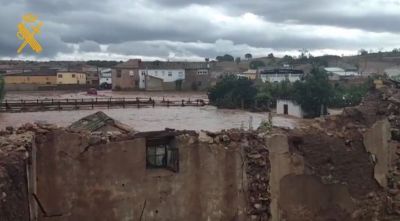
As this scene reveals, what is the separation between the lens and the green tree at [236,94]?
172 ft

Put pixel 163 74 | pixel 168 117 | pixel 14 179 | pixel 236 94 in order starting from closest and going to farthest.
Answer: pixel 14 179 < pixel 168 117 < pixel 236 94 < pixel 163 74

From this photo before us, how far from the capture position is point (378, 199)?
8703 mm

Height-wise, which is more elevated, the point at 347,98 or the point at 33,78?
the point at 33,78

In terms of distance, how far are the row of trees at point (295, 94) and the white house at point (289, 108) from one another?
19.8 inches

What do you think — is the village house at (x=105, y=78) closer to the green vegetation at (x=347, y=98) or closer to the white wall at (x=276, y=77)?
the white wall at (x=276, y=77)

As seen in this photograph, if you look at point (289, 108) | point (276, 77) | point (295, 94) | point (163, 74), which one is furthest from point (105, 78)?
point (295, 94)

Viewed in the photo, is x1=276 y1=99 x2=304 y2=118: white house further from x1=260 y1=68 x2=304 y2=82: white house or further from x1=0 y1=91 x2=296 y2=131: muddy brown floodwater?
x1=260 y1=68 x2=304 y2=82: white house

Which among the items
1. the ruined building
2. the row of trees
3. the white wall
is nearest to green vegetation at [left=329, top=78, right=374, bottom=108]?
the row of trees

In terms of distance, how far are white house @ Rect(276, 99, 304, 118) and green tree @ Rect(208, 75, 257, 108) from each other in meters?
4.52

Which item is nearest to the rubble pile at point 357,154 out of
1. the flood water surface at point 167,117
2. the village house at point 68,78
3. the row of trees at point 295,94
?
the flood water surface at point 167,117

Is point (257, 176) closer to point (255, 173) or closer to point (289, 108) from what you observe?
point (255, 173)

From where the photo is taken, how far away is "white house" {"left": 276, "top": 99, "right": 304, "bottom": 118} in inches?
1768

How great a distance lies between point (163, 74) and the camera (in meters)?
73.9

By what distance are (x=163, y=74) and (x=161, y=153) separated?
6622 cm
